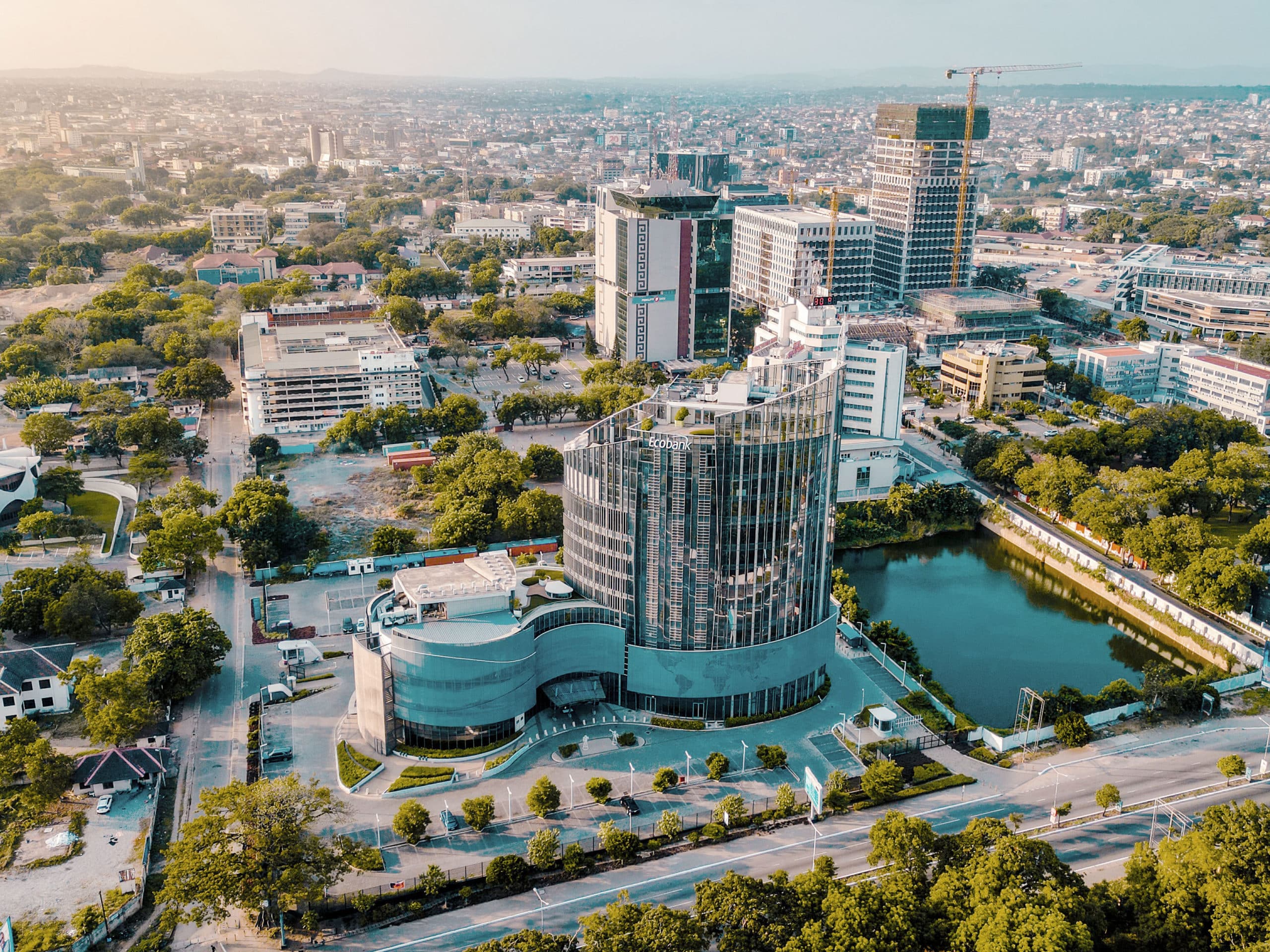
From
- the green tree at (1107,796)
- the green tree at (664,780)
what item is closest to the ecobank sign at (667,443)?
the green tree at (664,780)

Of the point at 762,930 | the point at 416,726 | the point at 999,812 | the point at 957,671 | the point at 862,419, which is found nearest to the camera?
the point at 762,930

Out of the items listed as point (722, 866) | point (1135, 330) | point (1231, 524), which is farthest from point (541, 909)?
point (1135, 330)

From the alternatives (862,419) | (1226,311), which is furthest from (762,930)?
(1226,311)

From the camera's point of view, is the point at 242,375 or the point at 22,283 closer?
the point at 242,375

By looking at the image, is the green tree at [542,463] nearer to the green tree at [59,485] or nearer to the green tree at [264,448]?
the green tree at [264,448]

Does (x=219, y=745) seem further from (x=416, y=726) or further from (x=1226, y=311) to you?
(x=1226, y=311)

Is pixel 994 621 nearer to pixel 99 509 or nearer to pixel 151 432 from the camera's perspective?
pixel 99 509

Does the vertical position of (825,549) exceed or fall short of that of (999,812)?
it exceeds it

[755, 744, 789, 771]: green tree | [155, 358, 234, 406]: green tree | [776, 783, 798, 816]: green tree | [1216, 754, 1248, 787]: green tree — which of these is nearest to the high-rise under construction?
[155, 358, 234, 406]: green tree
